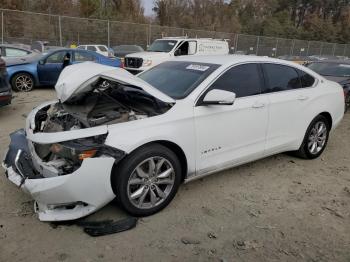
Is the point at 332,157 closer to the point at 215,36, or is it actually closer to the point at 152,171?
the point at 152,171

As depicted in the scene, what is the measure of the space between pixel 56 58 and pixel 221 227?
926cm

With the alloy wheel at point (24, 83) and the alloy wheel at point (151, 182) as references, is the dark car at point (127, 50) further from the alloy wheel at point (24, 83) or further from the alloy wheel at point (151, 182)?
the alloy wheel at point (151, 182)

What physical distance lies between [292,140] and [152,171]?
7.65 feet

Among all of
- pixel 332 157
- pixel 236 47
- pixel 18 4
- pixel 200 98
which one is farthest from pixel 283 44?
pixel 200 98

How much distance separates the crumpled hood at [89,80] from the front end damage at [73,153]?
0.01m

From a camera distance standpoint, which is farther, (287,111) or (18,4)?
(18,4)

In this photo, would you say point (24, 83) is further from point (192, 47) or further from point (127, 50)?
point (127, 50)

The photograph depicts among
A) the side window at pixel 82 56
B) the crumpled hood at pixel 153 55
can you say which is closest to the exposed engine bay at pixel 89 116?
the side window at pixel 82 56

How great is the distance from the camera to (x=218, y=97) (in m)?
3.53

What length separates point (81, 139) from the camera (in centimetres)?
303

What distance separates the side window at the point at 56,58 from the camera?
10688 millimetres

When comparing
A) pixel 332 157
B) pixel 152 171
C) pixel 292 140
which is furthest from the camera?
pixel 332 157

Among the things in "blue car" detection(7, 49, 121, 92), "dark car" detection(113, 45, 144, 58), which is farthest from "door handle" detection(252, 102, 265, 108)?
"dark car" detection(113, 45, 144, 58)

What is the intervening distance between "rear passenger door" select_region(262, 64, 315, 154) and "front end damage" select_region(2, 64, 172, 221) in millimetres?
1615
